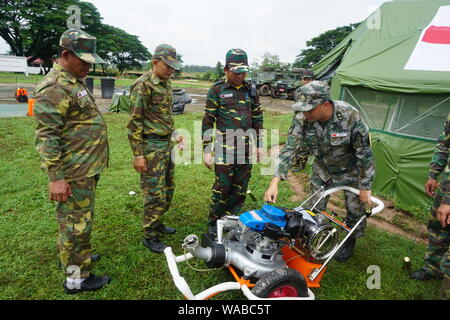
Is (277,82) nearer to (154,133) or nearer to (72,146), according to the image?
(154,133)

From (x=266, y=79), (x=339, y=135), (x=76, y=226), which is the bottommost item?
(x=76, y=226)

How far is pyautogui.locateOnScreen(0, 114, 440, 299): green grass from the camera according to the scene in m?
2.72

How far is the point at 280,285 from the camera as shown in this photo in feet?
6.97

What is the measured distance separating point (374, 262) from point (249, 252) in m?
1.88

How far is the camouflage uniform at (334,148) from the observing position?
2.81 metres

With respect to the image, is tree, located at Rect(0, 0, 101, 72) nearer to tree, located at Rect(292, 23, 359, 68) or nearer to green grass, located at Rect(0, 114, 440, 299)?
tree, located at Rect(292, 23, 359, 68)

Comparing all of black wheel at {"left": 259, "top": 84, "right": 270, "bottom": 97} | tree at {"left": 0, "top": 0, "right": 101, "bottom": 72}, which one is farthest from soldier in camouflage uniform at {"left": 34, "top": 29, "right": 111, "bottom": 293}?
tree at {"left": 0, "top": 0, "right": 101, "bottom": 72}

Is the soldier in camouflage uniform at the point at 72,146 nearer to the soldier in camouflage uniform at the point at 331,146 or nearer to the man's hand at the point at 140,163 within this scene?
the man's hand at the point at 140,163

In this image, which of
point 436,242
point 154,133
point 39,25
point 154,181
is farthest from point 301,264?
point 39,25

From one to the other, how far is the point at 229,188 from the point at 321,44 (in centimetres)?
5129

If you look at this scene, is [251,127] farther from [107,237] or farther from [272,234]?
[107,237]

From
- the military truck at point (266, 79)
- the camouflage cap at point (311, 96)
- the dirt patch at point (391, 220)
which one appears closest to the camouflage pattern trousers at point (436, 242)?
the dirt patch at point (391, 220)

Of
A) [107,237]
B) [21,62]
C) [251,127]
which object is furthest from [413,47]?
[21,62]

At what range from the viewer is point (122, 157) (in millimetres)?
6660
